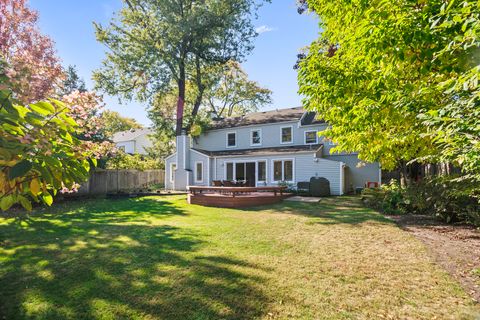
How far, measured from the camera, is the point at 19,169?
158 centimetres

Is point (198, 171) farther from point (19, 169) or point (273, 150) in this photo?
point (19, 169)

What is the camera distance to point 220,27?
23.5 metres

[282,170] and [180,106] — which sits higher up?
[180,106]

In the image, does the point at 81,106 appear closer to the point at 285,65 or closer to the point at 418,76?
the point at 418,76

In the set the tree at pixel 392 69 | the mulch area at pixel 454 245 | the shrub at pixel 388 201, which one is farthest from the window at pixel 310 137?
the tree at pixel 392 69

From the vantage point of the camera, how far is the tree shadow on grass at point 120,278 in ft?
10.5

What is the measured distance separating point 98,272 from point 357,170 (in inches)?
742

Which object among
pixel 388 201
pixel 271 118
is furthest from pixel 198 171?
pixel 388 201

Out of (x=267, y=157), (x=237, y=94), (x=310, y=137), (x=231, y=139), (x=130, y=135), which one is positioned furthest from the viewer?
(x=130, y=135)

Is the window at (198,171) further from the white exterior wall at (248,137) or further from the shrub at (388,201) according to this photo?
the shrub at (388,201)

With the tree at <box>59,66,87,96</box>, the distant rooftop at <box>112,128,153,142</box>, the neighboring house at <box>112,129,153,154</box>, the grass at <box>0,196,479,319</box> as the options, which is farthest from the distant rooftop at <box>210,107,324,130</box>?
the distant rooftop at <box>112,128,153,142</box>

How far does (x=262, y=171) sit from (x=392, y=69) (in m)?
16.4

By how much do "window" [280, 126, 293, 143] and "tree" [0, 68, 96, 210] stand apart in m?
20.6

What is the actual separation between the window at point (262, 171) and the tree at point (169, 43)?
32.1 ft
